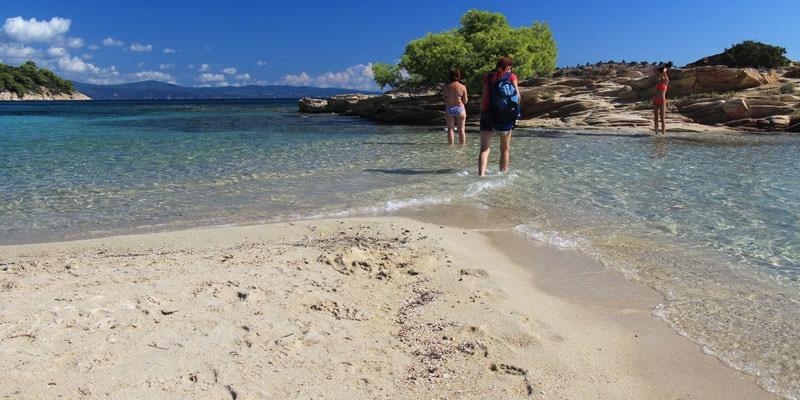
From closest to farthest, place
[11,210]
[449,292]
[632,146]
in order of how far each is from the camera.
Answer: [449,292] → [11,210] → [632,146]

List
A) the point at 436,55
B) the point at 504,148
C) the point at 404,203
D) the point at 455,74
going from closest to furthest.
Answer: the point at 404,203 < the point at 504,148 < the point at 455,74 < the point at 436,55

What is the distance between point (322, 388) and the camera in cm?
293

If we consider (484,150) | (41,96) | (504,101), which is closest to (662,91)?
(484,150)

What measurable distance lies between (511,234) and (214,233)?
12.1ft

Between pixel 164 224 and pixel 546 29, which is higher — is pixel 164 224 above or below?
below

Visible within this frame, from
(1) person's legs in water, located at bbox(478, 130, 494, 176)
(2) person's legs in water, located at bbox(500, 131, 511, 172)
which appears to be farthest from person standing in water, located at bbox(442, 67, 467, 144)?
(1) person's legs in water, located at bbox(478, 130, 494, 176)

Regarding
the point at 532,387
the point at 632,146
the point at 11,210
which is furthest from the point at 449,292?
the point at 632,146

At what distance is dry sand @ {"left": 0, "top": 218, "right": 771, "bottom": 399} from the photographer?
2961 mm

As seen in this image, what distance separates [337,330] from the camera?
3.62m

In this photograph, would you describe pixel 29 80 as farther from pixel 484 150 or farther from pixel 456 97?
pixel 484 150

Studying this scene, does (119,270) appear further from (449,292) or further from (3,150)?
(3,150)

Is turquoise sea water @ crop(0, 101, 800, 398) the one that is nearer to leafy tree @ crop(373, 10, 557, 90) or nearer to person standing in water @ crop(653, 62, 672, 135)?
person standing in water @ crop(653, 62, 672, 135)

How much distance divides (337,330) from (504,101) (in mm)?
7526

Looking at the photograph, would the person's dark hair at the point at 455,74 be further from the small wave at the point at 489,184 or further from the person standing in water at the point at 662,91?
the person standing in water at the point at 662,91
